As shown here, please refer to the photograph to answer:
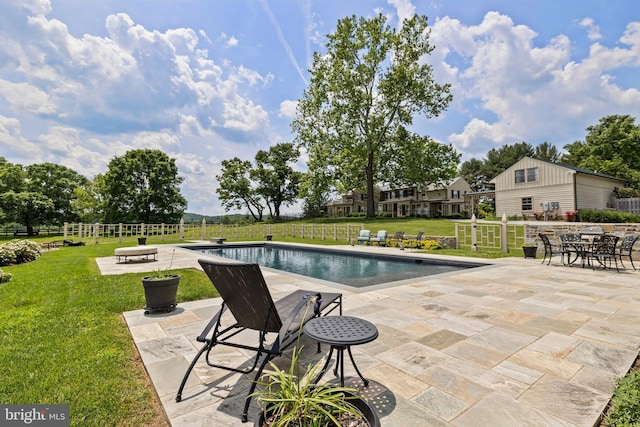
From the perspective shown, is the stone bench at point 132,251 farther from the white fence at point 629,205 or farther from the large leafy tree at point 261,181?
the large leafy tree at point 261,181

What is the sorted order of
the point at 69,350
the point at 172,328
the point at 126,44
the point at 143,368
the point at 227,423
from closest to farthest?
1. the point at 227,423
2. the point at 143,368
3. the point at 69,350
4. the point at 172,328
5. the point at 126,44

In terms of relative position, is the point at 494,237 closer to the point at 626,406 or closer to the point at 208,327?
the point at 626,406

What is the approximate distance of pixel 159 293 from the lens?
4.22 meters

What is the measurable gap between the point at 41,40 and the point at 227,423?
13342 millimetres

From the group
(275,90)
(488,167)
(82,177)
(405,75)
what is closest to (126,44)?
(275,90)

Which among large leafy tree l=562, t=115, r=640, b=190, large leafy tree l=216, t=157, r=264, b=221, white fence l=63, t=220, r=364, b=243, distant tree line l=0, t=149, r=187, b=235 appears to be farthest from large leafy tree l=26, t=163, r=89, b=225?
large leafy tree l=562, t=115, r=640, b=190

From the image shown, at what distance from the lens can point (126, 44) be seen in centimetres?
1050

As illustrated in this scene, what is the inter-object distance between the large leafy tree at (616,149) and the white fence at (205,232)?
2845 centimetres

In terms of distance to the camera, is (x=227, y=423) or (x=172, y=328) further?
(x=172, y=328)

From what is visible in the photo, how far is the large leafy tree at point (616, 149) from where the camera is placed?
2897 centimetres

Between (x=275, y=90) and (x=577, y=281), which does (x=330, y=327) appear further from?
(x=275, y=90)

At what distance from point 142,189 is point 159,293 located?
33.6 meters

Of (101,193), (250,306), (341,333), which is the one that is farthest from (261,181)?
(341,333)

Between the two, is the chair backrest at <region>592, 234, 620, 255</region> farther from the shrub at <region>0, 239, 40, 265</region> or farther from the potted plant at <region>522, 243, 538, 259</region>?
the shrub at <region>0, 239, 40, 265</region>
